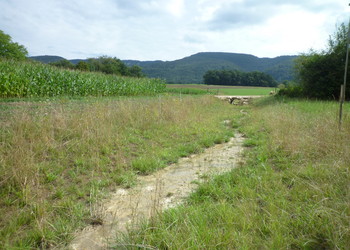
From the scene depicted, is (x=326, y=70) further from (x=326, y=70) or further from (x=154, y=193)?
(x=154, y=193)

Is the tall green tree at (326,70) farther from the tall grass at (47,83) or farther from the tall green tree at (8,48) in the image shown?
the tall green tree at (8,48)

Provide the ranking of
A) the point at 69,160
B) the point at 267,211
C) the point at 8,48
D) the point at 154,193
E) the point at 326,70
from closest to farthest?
the point at 267,211
the point at 154,193
the point at 69,160
the point at 326,70
the point at 8,48

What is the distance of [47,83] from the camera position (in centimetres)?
1211

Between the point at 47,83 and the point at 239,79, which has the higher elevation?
the point at 239,79

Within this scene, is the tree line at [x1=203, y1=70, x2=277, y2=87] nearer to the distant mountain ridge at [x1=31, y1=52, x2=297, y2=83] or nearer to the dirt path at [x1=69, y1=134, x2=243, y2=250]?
the distant mountain ridge at [x1=31, y1=52, x2=297, y2=83]

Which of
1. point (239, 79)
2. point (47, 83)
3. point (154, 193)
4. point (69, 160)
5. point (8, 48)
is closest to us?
point (154, 193)

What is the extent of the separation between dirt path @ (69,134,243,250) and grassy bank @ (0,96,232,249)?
0.62 ft

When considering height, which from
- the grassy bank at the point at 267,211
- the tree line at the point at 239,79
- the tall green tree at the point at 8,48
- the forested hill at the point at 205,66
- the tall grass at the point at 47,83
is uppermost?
the forested hill at the point at 205,66

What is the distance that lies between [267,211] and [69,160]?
359 cm

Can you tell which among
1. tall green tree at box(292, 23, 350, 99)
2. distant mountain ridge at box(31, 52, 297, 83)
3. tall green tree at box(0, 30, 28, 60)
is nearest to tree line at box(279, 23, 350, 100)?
tall green tree at box(292, 23, 350, 99)

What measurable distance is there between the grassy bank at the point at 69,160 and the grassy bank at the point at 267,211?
103 centimetres

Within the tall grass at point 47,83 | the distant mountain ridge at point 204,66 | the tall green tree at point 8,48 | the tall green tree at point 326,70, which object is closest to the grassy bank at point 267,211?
the tall grass at point 47,83

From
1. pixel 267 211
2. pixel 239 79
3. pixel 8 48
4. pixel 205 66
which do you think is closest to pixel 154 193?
pixel 267 211

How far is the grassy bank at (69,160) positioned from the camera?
2.43m
